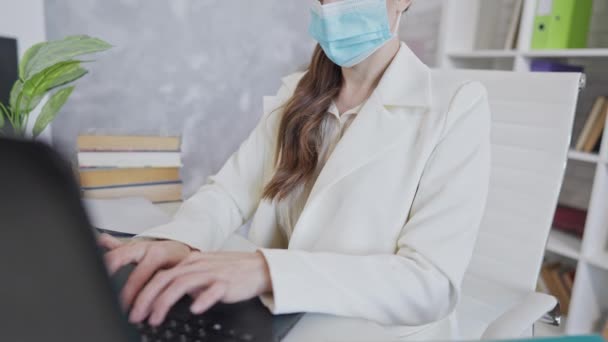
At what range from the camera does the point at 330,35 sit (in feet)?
2.98

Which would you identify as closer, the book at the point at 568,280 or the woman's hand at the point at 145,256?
the woman's hand at the point at 145,256

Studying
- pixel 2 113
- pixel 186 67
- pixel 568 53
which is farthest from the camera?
pixel 568 53

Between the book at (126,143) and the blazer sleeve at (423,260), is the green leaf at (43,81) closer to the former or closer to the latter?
the book at (126,143)

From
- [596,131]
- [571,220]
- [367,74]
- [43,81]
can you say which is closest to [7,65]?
[43,81]

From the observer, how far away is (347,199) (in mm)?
773

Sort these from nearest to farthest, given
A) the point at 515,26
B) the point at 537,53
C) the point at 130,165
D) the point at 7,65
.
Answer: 1. the point at 7,65
2. the point at 130,165
3. the point at 537,53
4. the point at 515,26

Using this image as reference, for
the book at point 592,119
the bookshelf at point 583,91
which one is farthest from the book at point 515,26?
the book at point 592,119

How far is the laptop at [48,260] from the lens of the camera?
0.19 metres

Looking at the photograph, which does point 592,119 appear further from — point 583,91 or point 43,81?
point 43,81

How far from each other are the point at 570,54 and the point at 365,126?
122cm

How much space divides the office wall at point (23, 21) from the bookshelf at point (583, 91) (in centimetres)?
161

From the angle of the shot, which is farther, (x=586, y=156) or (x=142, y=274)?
(x=586, y=156)

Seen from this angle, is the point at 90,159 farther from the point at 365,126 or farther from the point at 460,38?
the point at 460,38

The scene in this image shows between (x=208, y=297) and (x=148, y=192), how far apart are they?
853mm
